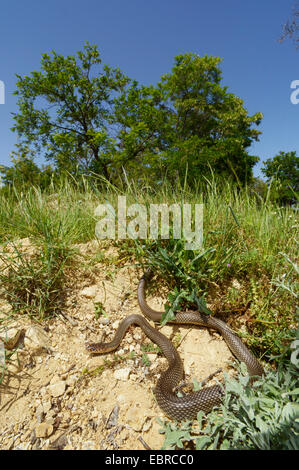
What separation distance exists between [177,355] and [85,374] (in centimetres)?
93

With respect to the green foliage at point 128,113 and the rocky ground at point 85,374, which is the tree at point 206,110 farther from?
the rocky ground at point 85,374

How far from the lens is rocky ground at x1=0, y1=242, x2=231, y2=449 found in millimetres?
1781

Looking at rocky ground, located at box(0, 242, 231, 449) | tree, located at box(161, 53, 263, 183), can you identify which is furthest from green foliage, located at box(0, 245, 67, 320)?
tree, located at box(161, 53, 263, 183)

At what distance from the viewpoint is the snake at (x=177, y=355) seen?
1.87 m

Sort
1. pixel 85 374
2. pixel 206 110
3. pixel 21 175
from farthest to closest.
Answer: pixel 206 110 < pixel 21 175 < pixel 85 374

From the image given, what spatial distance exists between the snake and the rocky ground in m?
0.09

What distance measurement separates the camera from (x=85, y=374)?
219 centimetres

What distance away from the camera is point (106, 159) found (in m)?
18.2

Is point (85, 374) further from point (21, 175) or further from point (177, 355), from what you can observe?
point (21, 175)

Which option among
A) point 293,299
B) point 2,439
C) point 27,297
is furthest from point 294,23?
point 2,439

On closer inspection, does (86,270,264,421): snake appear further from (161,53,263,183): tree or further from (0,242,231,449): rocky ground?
(161,53,263,183): tree

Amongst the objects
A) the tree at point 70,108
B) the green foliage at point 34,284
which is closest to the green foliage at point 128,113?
the tree at point 70,108

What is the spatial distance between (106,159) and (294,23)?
14222 millimetres

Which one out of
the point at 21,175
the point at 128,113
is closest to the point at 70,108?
the point at 128,113
